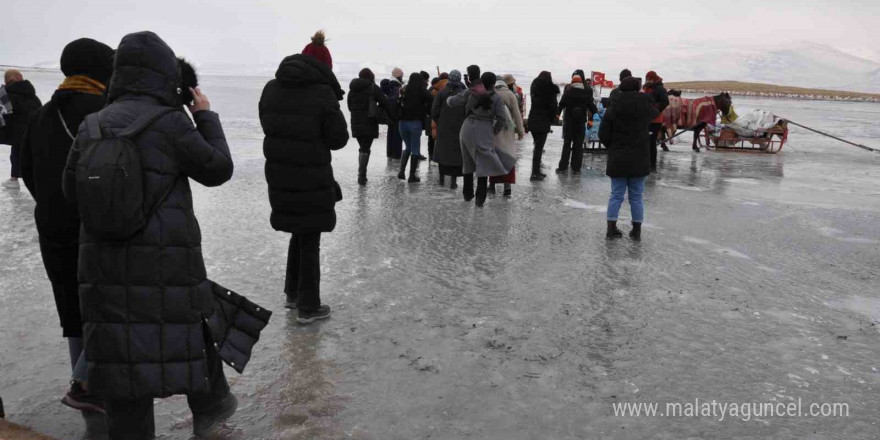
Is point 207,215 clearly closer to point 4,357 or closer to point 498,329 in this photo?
point 4,357

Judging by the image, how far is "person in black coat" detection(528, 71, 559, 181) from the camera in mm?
11539

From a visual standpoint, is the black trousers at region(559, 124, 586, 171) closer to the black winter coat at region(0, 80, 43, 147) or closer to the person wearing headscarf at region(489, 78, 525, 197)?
the person wearing headscarf at region(489, 78, 525, 197)

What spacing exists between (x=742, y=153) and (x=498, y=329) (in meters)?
14.1

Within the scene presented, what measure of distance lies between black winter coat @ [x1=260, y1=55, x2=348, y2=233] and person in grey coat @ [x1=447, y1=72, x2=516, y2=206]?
173 inches

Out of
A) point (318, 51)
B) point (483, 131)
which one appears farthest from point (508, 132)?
point (318, 51)

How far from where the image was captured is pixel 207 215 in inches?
321

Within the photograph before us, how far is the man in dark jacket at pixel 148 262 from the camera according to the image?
275 centimetres

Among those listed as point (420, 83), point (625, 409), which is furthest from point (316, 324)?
point (420, 83)

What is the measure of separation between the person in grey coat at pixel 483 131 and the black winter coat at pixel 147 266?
6.46 metres

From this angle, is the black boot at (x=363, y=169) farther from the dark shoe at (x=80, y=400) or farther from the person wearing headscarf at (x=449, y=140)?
the dark shoe at (x=80, y=400)

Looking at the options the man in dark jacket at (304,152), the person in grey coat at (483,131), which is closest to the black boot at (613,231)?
the person in grey coat at (483,131)

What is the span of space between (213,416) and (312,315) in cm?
176

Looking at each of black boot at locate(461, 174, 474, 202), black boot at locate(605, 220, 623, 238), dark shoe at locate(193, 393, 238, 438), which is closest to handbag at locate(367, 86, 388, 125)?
black boot at locate(461, 174, 474, 202)

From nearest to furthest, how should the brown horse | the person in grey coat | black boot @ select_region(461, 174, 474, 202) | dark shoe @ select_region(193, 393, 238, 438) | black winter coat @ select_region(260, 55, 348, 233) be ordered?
dark shoe @ select_region(193, 393, 238, 438)
black winter coat @ select_region(260, 55, 348, 233)
the person in grey coat
black boot @ select_region(461, 174, 474, 202)
the brown horse
